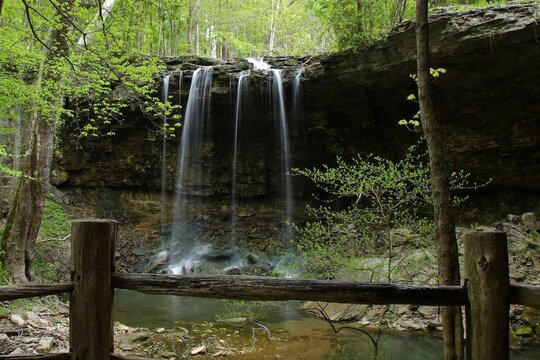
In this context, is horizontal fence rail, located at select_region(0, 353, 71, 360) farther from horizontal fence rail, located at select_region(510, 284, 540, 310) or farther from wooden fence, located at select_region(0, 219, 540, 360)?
horizontal fence rail, located at select_region(510, 284, 540, 310)

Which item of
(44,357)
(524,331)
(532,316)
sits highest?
(44,357)

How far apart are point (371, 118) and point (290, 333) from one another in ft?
30.0

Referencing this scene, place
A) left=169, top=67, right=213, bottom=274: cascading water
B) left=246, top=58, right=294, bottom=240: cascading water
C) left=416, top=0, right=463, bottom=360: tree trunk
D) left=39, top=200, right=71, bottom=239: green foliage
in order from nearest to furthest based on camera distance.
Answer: left=416, top=0, right=463, bottom=360: tree trunk → left=39, top=200, right=71, bottom=239: green foliage → left=246, top=58, right=294, bottom=240: cascading water → left=169, top=67, right=213, bottom=274: cascading water

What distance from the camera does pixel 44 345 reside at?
5.03 meters

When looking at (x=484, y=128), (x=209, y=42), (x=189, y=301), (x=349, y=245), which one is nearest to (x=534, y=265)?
(x=349, y=245)

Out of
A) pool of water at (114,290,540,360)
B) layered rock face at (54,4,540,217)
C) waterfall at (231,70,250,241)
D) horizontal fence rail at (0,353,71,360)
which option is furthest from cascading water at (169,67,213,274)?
horizontal fence rail at (0,353,71,360)

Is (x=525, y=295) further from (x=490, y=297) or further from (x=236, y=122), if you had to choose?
(x=236, y=122)

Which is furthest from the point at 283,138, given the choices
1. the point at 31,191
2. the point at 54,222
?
the point at 31,191

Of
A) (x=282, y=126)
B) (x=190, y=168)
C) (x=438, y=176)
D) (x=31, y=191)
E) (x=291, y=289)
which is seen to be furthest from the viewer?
(x=190, y=168)

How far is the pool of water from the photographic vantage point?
6.11 meters

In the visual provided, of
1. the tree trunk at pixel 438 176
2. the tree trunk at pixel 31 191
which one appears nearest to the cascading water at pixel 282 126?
the tree trunk at pixel 31 191

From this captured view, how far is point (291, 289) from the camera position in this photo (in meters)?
2.25

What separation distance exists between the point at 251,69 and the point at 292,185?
4642mm

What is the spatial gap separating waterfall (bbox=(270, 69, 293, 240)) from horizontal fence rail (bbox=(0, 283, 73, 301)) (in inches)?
470
